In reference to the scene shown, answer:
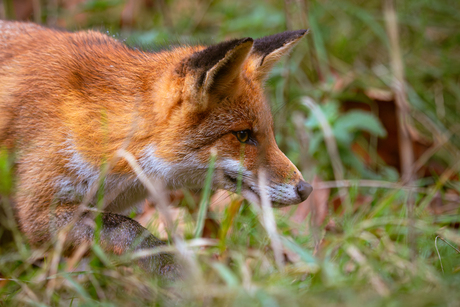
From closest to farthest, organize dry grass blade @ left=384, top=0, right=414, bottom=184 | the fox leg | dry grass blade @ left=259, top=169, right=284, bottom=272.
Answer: dry grass blade @ left=259, top=169, right=284, bottom=272, the fox leg, dry grass blade @ left=384, top=0, right=414, bottom=184

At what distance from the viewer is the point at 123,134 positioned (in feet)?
11.7

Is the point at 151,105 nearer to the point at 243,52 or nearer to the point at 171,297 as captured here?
the point at 243,52

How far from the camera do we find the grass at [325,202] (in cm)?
271

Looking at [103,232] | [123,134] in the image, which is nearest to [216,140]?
[123,134]

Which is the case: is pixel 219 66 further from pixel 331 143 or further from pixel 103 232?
pixel 331 143

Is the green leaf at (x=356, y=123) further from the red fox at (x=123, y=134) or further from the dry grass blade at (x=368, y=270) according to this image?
the dry grass blade at (x=368, y=270)

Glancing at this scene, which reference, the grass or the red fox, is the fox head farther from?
the grass

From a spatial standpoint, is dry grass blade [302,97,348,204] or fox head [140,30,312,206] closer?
fox head [140,30,312,206]

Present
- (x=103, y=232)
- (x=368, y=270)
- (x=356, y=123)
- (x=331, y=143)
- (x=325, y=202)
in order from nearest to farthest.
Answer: (x=368, y=270) < (x=103, y=232) < (x=325, y=202) < (x=331, y=143) < (x=356, y=123)

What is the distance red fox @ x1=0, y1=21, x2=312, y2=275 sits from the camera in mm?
3484

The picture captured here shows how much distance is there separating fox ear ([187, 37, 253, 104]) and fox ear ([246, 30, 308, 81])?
46 cm

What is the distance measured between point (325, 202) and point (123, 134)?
2667mm

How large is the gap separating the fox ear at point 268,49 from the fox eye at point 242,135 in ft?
1.99

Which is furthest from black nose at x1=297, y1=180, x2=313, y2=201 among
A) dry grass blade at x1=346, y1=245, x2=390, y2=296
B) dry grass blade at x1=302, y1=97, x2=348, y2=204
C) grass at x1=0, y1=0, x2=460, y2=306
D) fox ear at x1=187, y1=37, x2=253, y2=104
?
dry grass blade at x1=302, y1=97, x2=348, y2=204
